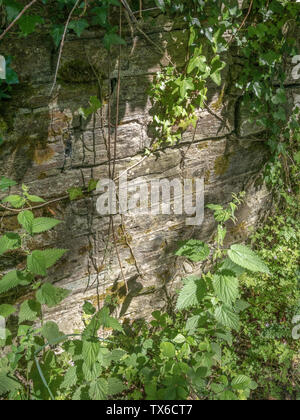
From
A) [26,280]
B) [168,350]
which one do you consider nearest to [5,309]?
[26,280]

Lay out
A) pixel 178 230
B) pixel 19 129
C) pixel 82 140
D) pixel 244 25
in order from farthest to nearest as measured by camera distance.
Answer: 1. pixel 178 230
2. pixel 244 25
3. pixel 82 140
4. pixel 19 129

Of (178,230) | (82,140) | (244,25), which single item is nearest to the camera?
(82,140)

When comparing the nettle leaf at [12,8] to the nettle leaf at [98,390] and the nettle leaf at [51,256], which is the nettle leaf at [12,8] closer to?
the nettle leaf at [51,256]

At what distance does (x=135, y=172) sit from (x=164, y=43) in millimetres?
823

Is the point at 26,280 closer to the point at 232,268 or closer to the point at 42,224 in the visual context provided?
the point at 42,224

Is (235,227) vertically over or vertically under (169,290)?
over

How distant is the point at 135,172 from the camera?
2.06m

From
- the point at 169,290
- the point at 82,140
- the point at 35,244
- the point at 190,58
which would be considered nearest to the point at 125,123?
the point at 82,140

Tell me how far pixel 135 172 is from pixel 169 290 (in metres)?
1.11

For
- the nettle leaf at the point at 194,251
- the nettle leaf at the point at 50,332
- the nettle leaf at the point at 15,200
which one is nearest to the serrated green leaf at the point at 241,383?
the nettle leaf at the point at 194,251

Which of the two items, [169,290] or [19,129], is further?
[169,290]

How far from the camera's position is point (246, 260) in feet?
5.59

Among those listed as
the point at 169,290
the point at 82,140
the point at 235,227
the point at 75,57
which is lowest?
the point at 169,290

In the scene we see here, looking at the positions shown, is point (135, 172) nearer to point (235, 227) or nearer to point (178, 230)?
point (178, 230)
